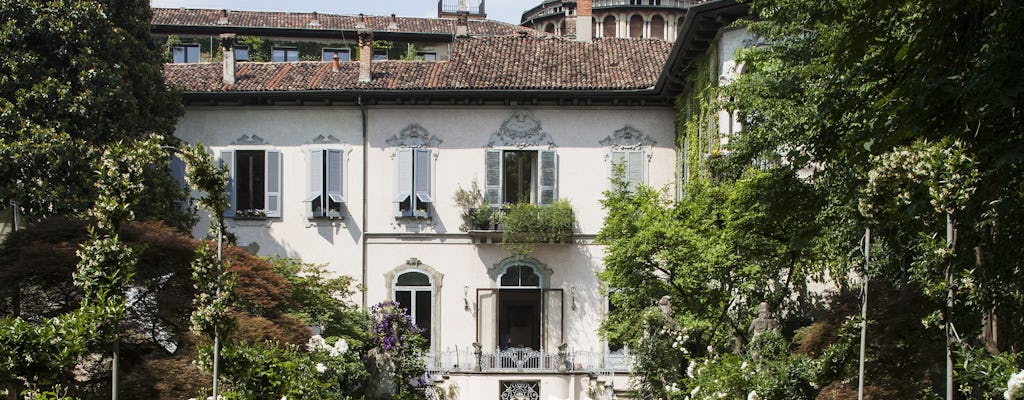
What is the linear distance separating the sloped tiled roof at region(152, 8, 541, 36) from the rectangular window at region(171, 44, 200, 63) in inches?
26.8

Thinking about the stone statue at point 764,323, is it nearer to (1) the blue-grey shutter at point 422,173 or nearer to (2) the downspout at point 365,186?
(1) the blue-grey shutter at point 422,173

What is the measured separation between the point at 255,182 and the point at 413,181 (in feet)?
12.2

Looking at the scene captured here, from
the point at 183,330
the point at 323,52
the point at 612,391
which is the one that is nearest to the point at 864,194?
the point at 183,330

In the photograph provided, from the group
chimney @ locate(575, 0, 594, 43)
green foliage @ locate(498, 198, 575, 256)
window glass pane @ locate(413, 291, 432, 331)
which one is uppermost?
chimney @ locate(575, 0, 594, 43)

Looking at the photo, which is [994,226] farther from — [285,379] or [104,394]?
[104,394]

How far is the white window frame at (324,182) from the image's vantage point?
28.1 m

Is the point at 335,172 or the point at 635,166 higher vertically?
the point at 635,166

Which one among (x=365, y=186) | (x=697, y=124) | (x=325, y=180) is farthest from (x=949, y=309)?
(x=325, y=180)

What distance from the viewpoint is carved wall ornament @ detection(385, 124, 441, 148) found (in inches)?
1114

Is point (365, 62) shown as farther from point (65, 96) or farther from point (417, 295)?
point (65, 96)

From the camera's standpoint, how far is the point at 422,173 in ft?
92.8

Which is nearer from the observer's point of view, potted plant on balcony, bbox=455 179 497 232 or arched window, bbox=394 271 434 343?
potted plant on balcony, bbox=455 179 497 232

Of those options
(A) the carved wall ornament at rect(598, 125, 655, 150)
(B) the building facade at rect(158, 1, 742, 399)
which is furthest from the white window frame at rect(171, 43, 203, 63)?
(A) the carved wall ornament at rect(598, 125, 655, 150)

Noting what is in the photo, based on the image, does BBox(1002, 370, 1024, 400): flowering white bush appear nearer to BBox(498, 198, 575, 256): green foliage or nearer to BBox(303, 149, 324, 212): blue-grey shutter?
BBox(498, 198, 575, 256): green foliage
